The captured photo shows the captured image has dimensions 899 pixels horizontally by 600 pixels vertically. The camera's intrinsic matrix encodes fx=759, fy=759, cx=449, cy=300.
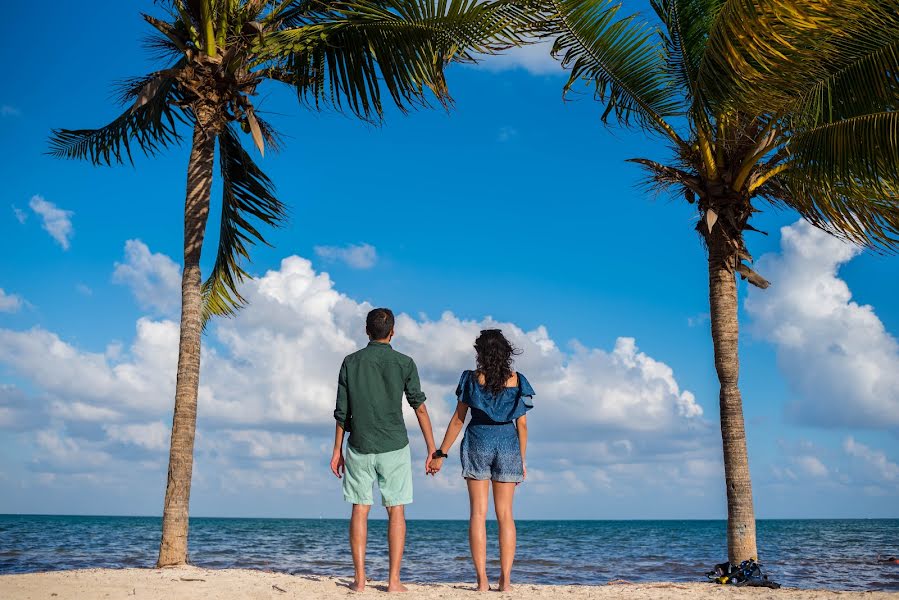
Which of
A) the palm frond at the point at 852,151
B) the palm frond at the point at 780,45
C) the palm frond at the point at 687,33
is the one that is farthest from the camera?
the palm frond at the point at 687,33

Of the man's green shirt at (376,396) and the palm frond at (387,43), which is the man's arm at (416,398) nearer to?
the man's green shirt at (376,396)

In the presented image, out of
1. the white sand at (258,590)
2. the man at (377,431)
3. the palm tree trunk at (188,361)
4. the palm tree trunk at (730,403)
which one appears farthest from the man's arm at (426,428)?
the palm tree trunk at (730,403)

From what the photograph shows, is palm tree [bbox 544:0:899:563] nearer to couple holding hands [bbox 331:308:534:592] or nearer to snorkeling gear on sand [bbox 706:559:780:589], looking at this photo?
snorkeling gear on sand [bbox 706:559:780:589]

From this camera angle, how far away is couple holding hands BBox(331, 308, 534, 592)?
5.86 metres

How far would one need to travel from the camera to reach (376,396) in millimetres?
5926

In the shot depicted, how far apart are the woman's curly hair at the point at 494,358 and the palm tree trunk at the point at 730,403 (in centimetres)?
334

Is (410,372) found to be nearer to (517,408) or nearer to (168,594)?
(517,408)

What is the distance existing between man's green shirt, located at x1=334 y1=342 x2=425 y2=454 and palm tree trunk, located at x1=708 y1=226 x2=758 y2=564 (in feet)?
12.8

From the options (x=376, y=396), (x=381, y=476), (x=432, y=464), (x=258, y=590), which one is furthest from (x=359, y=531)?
(x=258, y=590)

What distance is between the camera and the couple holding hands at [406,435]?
19.2 feet

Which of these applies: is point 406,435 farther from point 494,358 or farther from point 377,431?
point 494,358

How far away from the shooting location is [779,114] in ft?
24.1

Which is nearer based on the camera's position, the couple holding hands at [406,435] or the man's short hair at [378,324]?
the couple holding hands at [406,435]

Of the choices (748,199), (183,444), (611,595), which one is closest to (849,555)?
(748,199)
